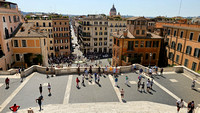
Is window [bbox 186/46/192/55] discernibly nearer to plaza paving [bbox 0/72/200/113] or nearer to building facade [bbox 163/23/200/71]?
building facade [bbox 163/23/200/71]

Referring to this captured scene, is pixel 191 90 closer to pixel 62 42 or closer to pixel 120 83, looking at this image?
pixel 120 83

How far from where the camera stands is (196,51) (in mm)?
32500

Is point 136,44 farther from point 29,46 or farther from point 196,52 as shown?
point 29,46

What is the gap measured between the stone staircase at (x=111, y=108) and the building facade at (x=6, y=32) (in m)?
19.7

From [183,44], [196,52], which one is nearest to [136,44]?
[183,44]

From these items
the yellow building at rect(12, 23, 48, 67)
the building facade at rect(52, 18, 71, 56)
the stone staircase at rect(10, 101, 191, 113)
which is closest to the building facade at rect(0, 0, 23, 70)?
the yellow building at rect(12, 23, 48, 67)

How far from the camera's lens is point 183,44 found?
1441 inches

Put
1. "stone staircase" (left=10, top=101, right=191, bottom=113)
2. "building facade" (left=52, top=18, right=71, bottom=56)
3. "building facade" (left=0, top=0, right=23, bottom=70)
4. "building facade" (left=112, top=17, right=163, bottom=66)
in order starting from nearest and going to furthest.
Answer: "stone staircase" (left=10, top=101, right=191, bottom=113) → "building facade" (left=0, top=0, right=23, bottom=70) → "building facade" (left=112, top=17, right=163, bottom=66) → "building facade" (left=52, top=18, right=71, bottom=56)

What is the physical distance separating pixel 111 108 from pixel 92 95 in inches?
143

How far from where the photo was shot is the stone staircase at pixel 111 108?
14461 mm

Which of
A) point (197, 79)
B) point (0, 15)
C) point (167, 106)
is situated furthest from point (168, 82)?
point (0, 15)

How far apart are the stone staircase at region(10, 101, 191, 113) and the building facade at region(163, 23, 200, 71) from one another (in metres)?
22.2

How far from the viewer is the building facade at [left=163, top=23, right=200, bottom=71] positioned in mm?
32500

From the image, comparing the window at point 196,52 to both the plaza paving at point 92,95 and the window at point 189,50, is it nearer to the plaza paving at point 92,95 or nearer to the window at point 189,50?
the window at point 189,50
